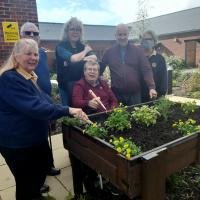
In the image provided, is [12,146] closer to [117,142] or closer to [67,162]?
[117,142]

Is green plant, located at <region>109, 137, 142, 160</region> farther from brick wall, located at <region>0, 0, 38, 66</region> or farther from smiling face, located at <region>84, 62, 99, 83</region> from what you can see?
brick wall, located at <region>0, 0, 38, 66</region>

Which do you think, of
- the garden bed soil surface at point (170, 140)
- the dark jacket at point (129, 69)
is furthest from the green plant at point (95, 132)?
the dark jacket at point (129, 69)

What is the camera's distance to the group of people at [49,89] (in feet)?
6.59

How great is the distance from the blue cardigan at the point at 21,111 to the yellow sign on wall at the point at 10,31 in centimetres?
412

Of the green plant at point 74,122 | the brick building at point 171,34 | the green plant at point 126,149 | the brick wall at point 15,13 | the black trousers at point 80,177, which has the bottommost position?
the black trousers at point 80,177

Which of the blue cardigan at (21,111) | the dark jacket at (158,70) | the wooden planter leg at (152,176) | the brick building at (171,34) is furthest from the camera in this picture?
the brick building at (171,34)

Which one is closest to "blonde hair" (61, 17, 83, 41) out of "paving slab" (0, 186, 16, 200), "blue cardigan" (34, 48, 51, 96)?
"blue cardigan" (34, 48, 51, 96)

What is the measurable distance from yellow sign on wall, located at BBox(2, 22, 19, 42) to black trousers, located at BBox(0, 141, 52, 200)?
415cm

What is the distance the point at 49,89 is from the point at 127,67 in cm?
127

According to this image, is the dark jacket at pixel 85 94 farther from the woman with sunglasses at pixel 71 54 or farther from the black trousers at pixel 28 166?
the black trousers at pixel 28 166

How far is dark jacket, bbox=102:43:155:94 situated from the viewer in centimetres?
366

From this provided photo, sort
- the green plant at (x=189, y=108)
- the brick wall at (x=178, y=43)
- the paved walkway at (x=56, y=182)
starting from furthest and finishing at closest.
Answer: the brick wall at (x=178, y=43) → the green plant at (x=189, y=108) → the paved walkway at (x=56, y=182)

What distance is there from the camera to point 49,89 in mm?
3021

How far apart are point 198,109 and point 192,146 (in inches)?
47.1
